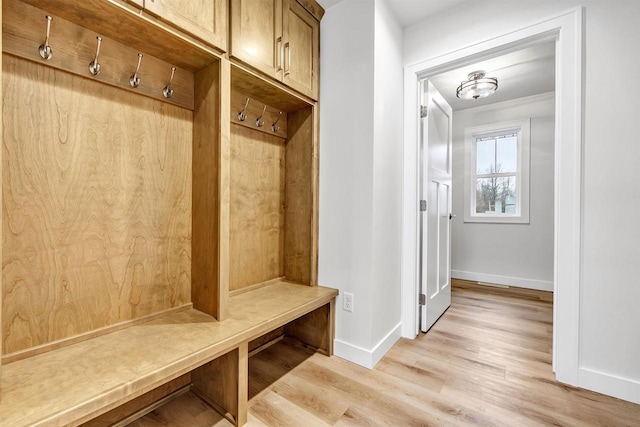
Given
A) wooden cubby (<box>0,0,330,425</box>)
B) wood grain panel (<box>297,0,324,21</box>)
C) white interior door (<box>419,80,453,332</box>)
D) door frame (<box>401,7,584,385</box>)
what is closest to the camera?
wooden cubby (<box>0,0,330,425</box>)

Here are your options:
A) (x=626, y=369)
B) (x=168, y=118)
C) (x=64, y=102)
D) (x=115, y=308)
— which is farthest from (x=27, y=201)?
(x=626, y=369)

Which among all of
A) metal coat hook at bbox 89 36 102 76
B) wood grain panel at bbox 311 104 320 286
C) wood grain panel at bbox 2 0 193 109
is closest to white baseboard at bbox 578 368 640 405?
wood grain panel at bbox 311 104 320 286

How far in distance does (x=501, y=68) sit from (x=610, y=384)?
281 centimetres

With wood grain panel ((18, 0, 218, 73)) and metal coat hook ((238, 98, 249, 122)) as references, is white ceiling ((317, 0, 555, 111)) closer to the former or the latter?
metal coat hook ((238, 98, 249, 122))

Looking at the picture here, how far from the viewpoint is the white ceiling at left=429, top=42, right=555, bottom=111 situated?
2629 mm

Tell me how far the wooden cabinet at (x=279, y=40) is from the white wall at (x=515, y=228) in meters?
3.02

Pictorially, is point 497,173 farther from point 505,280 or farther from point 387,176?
point 387,176

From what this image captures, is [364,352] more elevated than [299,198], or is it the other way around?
[299,198]

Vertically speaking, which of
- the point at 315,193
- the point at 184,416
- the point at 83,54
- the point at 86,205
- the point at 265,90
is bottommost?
the point at 184,416

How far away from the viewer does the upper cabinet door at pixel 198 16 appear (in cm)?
115

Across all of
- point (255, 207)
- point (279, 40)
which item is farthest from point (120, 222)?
point (279, 40)

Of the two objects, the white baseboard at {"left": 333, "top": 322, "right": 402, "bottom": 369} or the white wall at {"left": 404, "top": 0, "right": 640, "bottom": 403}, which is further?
the white baseboard at {"left": 333, "top": 322, "right": 402, "bottom": 369}

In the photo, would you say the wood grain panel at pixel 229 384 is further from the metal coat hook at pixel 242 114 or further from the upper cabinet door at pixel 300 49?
the upper cabinet door at pixel 300 49

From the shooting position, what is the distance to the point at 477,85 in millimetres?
2867
